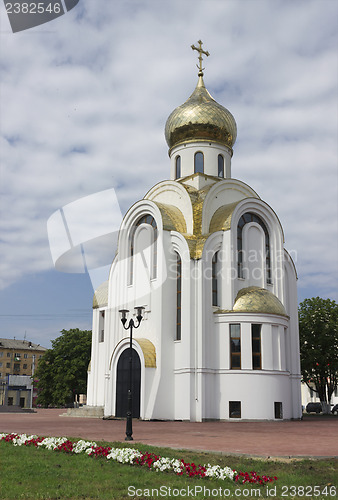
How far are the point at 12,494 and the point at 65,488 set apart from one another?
727mm

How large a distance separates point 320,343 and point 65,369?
24233mm

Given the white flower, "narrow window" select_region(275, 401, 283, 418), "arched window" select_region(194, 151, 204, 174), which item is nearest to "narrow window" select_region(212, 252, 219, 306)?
"narrow window" select_region(275, 401, 283, 418)

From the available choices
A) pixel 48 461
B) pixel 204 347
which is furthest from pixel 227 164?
pixel 48 461

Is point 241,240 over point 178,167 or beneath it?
beneath

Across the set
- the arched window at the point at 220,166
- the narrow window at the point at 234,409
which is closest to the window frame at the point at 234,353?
the narrow window at the point at 234,409

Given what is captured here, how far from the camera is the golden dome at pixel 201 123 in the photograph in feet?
103

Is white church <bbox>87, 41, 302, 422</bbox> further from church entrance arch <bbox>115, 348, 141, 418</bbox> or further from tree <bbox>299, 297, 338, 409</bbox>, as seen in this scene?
tree <bbox>299, 297, 338, 409</bbox>

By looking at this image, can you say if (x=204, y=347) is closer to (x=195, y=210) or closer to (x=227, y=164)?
(x=195, y=210)

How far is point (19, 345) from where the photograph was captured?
89000 mm

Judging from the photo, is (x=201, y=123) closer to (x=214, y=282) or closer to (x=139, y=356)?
(x=214, y=282)

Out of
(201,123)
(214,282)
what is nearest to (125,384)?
(214,282)

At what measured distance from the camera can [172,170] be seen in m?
32.9

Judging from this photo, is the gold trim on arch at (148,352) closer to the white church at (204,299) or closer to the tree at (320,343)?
the white church at (204,299)

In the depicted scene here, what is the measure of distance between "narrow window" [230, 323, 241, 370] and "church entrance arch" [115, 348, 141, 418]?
465 centimetres
